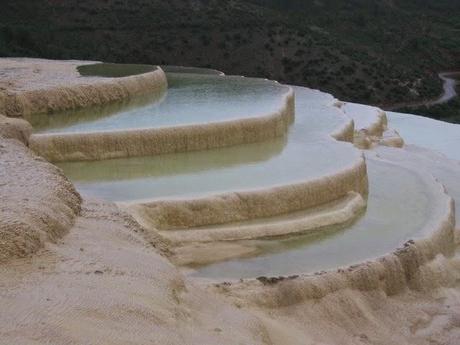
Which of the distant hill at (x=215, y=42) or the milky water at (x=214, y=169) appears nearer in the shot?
the milky water at (x=214, y=169)

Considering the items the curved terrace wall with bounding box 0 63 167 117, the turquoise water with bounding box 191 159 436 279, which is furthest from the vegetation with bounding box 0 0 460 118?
the turquoise water with bounding box 191 159 436 279

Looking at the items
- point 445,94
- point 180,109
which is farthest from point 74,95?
point 445,94

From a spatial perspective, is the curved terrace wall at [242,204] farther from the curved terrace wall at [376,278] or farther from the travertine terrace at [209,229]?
the curved terrace wall at [376,278]

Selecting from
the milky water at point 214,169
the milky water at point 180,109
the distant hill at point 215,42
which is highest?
the milky water at point 214,169

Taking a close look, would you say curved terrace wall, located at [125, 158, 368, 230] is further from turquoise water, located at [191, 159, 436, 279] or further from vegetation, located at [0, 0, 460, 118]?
vegetation, located at [0, 0, 460, 118]

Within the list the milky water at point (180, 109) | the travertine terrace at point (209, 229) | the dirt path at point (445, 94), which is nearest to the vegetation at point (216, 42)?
the dirt path at point (445, 94)
